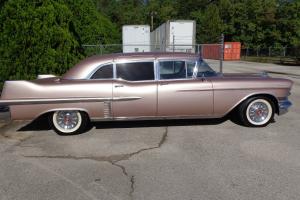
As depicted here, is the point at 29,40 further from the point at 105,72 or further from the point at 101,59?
the point at 105,72

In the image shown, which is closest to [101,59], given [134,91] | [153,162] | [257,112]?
[134,91]

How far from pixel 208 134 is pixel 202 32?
59.2 metres

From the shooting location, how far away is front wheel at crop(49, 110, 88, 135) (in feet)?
19.6

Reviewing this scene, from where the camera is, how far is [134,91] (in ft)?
19.2

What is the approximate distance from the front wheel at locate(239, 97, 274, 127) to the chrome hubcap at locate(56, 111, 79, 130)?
3099mm

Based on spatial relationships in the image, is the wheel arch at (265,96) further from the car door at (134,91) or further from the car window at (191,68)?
the car door at (134,91)

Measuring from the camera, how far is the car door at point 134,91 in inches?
231

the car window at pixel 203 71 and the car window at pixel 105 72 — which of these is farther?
the car window at pixel 203 71

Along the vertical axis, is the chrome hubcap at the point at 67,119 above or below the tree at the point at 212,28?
below

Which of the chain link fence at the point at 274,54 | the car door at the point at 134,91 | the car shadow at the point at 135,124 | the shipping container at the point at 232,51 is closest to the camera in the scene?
the car door at the point at 134,91

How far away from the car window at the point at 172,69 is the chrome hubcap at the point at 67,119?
5.79 ft

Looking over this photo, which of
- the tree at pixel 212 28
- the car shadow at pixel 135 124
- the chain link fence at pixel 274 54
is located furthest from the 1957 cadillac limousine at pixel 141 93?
the tree at pixel 212 28

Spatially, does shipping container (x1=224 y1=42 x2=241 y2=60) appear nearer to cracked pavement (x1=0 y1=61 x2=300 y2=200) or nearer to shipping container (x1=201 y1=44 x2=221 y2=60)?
shipping container (x1=201 y1=44 x2=221 y2=60)

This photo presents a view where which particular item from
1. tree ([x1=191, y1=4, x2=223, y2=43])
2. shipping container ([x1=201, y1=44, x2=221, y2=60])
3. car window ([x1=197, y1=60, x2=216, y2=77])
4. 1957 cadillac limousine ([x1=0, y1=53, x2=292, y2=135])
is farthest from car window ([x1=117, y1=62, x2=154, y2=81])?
tree ([x1=191, y1=4, x2=223, y2=43])
